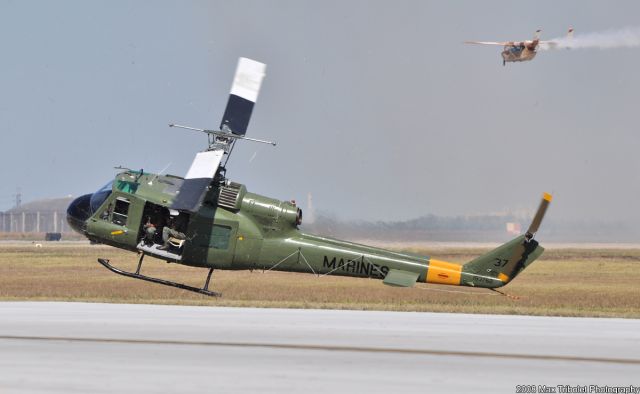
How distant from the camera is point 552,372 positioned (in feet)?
40.0

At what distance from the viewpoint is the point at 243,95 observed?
19359 millimetres

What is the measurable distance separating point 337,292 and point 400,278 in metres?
9.30

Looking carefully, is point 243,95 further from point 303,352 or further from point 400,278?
point 303,352

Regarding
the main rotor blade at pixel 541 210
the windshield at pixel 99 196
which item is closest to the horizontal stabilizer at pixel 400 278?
the main rotor blade at pixel 541 210

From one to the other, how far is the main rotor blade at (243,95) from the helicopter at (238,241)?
0.48ft

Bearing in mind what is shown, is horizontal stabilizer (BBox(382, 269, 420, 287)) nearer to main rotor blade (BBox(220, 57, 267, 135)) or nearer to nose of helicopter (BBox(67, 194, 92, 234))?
main rotor blade (BBox(220, 57, 267, 135))

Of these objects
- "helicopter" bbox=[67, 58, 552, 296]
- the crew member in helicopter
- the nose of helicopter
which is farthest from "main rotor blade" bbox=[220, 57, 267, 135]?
the nose of helicopter

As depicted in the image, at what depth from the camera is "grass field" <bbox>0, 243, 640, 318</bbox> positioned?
78.3ft

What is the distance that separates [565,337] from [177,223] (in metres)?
9.65

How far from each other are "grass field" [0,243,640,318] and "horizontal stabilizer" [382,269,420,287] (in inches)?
40.4

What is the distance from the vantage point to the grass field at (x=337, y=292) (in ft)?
78.3

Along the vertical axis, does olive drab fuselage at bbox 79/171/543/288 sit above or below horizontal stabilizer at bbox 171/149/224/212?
below

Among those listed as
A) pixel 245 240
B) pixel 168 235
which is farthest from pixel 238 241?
pixel 168 235

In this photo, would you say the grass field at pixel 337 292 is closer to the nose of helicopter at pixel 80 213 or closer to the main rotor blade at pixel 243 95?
the nose of helicopter at pixel 80 213
